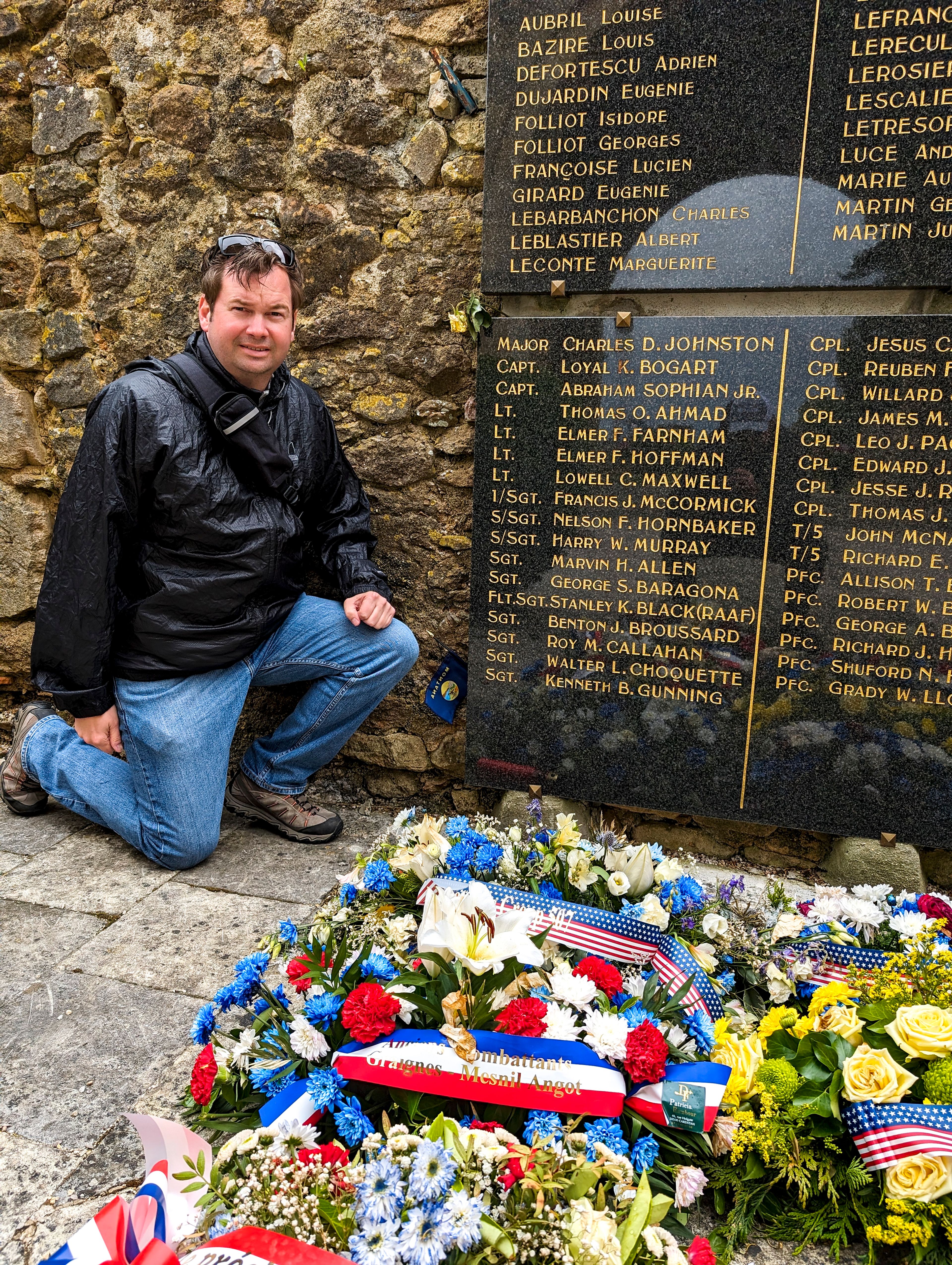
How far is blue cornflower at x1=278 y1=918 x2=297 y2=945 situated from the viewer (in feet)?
6.34

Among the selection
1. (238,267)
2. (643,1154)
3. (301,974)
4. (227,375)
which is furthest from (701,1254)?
(238,267)

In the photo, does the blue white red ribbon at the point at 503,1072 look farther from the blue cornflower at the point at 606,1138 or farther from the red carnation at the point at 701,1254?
the red carnation at the point at 701,1254

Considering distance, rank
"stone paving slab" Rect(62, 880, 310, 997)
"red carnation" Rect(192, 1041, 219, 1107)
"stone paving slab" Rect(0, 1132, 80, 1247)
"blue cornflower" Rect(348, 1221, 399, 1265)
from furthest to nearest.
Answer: "stone paving slab" Rect(62, 880, 310, 997)
"red carnation" Rect(192, 1041, 219, 1107)
"stone paving slab" Rect(0, 1132, 80, 1247)
"blue cornflower" Rect(348, 1221, 399, 1265)

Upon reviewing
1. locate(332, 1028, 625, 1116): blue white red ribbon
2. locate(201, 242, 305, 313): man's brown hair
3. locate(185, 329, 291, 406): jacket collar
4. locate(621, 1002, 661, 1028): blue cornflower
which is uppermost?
locate(201, 242, 305, 313): man's brown hair

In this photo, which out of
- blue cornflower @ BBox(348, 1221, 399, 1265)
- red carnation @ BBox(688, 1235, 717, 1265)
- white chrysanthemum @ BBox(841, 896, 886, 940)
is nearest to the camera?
blue cornflower @ BBox(348, 1221, 399, 1265)

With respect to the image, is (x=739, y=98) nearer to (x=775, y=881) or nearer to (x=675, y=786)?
(x=675, y=786)

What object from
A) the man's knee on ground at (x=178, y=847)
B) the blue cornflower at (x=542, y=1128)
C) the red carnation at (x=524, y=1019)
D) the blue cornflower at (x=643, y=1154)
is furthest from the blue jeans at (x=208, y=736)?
the blue cornflower at (x=643, y=1154)

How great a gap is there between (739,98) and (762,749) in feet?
6.06

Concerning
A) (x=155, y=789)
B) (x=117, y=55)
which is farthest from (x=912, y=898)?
(x=117, y=55)

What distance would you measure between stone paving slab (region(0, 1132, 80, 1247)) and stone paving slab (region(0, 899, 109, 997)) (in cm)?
55

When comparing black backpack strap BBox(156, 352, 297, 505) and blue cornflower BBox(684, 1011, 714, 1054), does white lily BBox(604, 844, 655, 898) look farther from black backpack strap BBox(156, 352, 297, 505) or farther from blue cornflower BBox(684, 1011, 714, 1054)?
black backpack strap BBox(156, 352, 297, 505)

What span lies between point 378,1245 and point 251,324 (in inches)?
90.1

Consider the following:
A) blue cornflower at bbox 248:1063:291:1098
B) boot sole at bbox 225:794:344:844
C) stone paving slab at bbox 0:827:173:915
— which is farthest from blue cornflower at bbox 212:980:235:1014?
boot sole at bbox 225:794:344:844

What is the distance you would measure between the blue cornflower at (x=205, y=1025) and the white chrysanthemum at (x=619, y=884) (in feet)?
2.88
